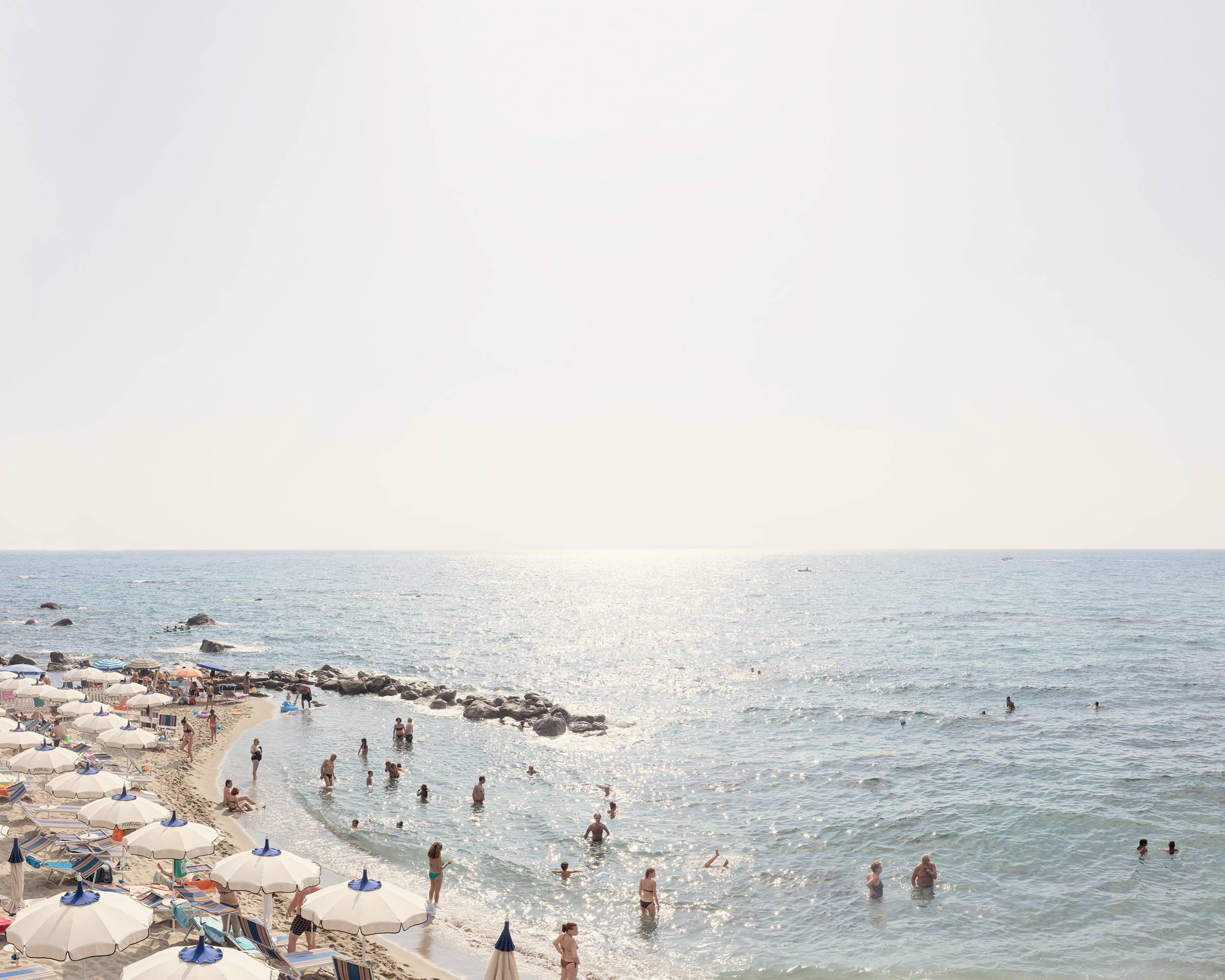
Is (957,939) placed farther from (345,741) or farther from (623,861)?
(345,741)

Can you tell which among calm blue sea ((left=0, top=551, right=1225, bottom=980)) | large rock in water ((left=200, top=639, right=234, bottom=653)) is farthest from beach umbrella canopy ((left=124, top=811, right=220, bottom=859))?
large rock in water ((left=200, top=639, right=234, bottom=653))

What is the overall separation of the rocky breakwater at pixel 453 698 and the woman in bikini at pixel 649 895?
20763 mm

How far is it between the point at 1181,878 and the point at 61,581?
196144 mm

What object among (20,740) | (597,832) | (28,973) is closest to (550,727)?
(597,832)

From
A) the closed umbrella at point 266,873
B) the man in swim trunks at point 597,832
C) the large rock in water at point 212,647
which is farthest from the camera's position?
the large rock in water at point 212,647

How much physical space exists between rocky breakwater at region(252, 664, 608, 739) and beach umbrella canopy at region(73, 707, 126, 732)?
20.1 m

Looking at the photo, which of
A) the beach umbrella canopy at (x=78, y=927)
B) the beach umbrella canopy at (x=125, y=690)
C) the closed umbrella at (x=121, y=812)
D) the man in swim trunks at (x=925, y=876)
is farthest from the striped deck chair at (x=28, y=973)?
the beach umbrella canopy at (x=125, y=690)

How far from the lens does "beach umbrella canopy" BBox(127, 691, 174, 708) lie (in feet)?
114

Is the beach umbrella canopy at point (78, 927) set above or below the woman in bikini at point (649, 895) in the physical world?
above

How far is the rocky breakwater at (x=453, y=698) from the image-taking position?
42.1 m

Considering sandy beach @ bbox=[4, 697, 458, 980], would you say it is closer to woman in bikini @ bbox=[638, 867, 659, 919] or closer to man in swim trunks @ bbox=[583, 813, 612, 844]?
woman in bikini @ bbox=[638, 867, 659, 919]

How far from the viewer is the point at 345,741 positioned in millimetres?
38281

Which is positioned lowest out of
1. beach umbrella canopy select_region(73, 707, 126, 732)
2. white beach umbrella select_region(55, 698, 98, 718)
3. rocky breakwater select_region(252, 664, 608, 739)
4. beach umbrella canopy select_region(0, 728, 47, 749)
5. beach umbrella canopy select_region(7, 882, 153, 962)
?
rocky breakwater select_region(252, 664, 608, 739)

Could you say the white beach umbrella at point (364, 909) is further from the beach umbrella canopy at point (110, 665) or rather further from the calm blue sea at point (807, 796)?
the beach umbrella canopy at point (110, 665)
